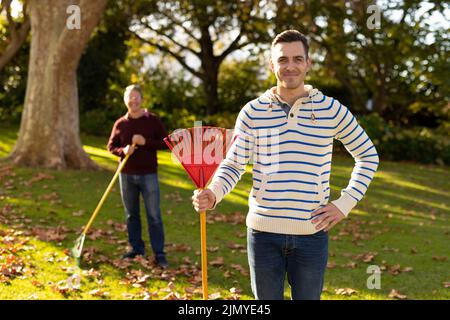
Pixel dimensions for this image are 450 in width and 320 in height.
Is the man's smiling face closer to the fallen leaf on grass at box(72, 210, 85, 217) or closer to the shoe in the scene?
the shoe

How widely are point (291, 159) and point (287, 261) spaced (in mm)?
581

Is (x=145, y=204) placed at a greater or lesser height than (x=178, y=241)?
greater

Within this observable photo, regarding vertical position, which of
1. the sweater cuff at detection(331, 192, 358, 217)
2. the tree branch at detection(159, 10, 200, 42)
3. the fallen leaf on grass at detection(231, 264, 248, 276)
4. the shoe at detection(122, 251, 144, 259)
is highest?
the tree branch at detection(159, 10, 200, 42)

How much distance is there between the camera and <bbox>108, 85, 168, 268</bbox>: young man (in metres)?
7.27

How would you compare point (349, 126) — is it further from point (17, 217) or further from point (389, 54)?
point (389, 54)

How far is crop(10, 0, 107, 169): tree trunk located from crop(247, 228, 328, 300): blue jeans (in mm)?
10900

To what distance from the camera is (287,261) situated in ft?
11.3

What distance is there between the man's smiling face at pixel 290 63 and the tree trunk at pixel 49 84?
1084 centimetres

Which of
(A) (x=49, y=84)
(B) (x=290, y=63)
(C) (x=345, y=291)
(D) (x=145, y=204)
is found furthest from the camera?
(A) (x=49, y=84)

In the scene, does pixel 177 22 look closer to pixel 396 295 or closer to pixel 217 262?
pixel 217 262

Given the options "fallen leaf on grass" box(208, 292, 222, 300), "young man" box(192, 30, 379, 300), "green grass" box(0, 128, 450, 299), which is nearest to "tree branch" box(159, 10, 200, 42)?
"green grass" box(0, 128, 450, 299)

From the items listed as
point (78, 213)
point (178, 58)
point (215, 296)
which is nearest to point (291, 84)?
point (215, 296)
